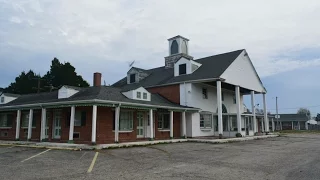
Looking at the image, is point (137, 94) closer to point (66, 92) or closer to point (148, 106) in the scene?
point (148, 106)

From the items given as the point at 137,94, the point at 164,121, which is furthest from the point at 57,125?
the point at 164,121

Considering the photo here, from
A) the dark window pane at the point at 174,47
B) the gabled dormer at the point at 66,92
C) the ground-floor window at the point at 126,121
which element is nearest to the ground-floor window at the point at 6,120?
the gabled dormer at the point at 66,92

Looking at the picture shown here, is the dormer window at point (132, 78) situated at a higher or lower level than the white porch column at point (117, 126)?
higher

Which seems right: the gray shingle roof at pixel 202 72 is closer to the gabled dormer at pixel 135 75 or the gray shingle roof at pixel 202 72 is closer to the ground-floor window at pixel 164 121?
the gabled dormer at pixel 135 75

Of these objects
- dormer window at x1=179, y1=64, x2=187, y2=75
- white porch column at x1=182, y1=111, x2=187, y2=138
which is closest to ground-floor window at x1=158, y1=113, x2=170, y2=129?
white porch column at x1=182, y1=111, x2=187, y2=138

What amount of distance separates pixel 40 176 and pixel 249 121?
24861mm

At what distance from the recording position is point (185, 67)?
26.5 meters

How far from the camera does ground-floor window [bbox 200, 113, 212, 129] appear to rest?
83.9 ft

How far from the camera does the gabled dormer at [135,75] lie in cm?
3110

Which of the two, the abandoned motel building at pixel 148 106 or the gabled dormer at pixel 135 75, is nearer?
the abandoned motel building at pixel 148 106

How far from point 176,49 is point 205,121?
9.42m

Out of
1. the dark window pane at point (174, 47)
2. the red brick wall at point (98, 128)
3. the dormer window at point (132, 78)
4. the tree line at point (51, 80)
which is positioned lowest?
the red brick wall at point (98, 128)

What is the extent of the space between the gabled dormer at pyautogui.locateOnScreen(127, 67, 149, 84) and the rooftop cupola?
288 cm

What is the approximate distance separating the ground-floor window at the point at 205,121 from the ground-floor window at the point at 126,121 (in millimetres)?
8051
